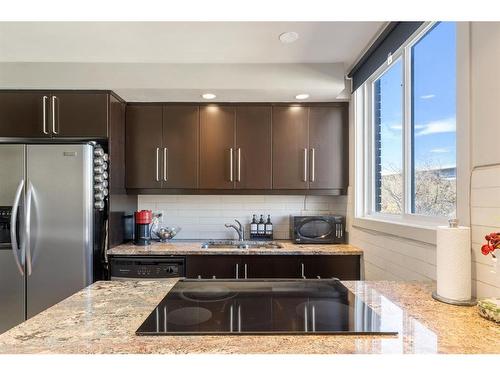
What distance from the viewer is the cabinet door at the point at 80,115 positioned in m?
2.38

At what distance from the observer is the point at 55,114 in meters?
2.38

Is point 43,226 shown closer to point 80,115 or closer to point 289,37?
point 80,115

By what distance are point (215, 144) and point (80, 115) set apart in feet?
3.72

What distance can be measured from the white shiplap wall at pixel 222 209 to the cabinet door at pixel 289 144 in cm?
34

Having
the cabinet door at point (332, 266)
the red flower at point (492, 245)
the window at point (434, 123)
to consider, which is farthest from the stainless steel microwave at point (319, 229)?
the red flower at point (492, 245)

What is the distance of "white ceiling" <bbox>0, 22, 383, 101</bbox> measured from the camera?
2074 millimetres

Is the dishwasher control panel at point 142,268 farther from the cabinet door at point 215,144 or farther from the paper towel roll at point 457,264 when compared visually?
the paper towel roll at point 457,264

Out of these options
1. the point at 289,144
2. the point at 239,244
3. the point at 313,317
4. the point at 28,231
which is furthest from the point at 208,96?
the point at 313,317

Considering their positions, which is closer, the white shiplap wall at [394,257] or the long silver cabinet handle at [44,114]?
the white shiplap wall at [394,257]

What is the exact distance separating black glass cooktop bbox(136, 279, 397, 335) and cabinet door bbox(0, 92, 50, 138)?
1952 millimetres

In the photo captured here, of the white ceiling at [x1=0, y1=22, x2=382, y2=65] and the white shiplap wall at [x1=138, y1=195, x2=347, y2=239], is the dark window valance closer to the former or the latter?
the white ceiling at [x1=0, y1=22, x2=382, y2=65]

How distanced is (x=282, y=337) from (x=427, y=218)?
1.29 metres

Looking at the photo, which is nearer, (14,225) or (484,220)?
(484,220)
